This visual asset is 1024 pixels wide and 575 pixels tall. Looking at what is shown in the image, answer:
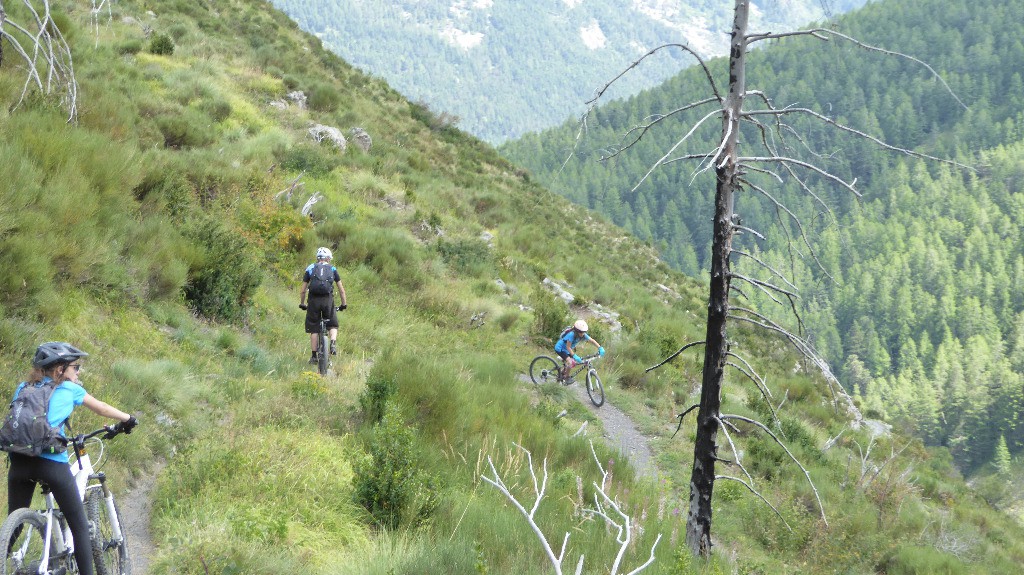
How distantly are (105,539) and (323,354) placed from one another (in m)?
4.92

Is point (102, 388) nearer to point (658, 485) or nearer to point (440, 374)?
point (440, 374)

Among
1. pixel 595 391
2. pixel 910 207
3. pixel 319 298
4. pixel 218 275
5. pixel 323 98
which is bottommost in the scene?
pixel 595 391

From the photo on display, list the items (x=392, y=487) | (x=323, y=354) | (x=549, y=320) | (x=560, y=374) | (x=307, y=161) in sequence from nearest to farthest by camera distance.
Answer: (x=392, y=487) → (x=323, y=354) → (x=560, y=374) → (x=549, y=320) → (x=307, y=161)

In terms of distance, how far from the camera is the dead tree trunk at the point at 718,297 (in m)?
4.63

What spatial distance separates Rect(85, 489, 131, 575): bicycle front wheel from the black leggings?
11cm

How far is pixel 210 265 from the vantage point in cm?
913

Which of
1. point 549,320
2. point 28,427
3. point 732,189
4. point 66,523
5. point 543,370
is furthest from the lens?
point 549,320

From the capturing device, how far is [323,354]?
28.4 feet

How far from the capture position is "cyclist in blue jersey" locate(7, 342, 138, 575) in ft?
10.9

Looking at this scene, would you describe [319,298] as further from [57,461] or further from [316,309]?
[57,461]

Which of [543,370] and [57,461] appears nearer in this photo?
[57,461]

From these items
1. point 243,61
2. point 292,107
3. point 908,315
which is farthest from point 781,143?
point 908,315

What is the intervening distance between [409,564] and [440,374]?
387 cm

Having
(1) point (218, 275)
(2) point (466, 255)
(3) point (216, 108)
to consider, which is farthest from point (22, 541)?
(3) point (216, 108)
